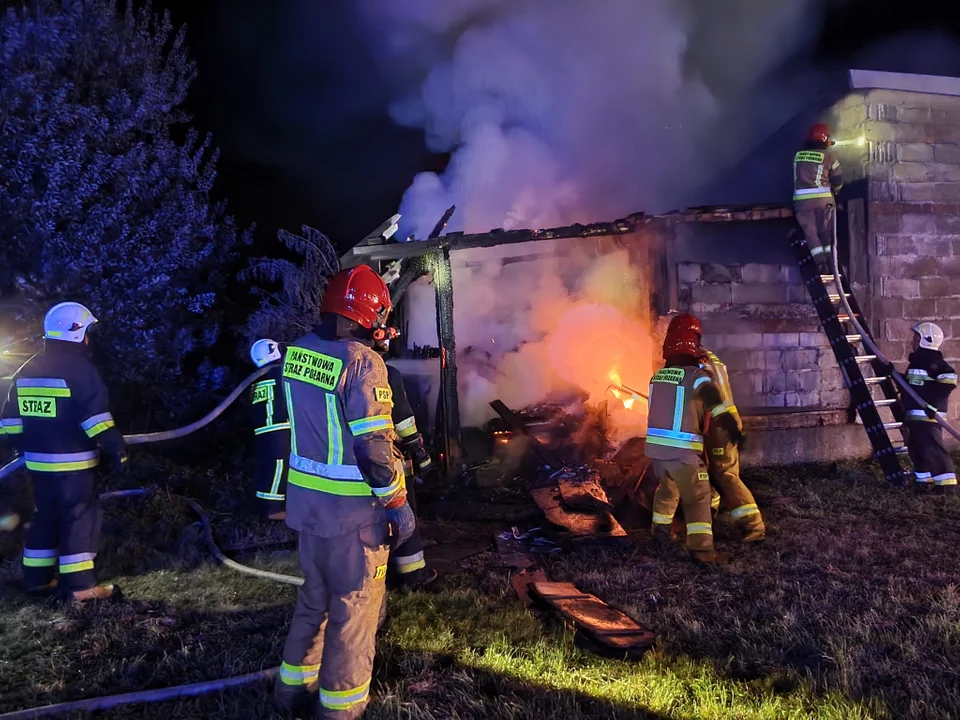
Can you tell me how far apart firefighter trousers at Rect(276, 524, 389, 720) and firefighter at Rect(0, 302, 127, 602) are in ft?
7.72

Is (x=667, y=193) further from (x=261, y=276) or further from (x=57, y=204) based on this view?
(x=57, y=204)

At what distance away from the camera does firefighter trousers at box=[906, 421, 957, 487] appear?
6703 mm

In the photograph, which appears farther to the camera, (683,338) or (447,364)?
(447,364)

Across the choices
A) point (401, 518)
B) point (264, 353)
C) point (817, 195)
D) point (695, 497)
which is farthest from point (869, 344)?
point (264, 353)

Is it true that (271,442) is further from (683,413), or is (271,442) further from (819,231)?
(819,231)

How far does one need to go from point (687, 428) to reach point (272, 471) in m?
4.05

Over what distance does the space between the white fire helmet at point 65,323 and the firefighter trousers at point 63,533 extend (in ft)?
3.27

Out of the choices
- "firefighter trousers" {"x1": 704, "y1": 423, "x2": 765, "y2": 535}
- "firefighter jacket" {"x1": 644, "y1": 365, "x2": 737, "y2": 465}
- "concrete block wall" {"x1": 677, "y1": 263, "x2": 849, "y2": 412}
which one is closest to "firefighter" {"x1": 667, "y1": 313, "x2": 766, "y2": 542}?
"firefighter trousers" {"x1": 704, "y1": 423, "x2": 765, "y2": 535}

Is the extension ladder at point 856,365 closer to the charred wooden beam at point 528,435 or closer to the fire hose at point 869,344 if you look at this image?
the fire hose at point 869,344

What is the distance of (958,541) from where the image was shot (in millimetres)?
5262

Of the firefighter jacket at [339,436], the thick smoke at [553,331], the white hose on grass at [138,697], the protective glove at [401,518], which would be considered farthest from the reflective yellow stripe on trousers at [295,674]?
the thick smoke at [553,331]

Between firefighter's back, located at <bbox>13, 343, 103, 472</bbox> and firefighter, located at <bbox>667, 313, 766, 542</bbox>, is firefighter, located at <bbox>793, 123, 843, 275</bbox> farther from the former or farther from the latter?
firefighter's back, located at <bbox>13, 343, 103, 472</bbox>

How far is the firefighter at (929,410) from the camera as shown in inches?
265

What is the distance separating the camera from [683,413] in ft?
16.9
